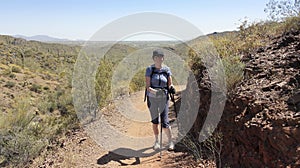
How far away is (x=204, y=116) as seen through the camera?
5.38 metres

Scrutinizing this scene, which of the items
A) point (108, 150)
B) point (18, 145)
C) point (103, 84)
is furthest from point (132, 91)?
point (108, 150)

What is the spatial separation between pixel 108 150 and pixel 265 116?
384 cm

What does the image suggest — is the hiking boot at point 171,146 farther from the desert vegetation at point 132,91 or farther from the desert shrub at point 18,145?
the desert shrub at point 18,145

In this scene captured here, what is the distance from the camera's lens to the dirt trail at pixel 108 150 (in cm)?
→ 552

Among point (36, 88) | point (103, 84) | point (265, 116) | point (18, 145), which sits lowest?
point (36, 88)

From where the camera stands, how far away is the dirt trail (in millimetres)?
5516

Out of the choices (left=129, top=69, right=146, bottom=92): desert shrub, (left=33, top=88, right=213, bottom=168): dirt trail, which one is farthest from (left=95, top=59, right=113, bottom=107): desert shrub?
(left=129, top=69, right=146, bottom=92): desert shrub

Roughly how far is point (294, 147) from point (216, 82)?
7.45 feet

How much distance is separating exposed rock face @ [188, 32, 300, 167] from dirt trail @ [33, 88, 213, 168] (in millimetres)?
861

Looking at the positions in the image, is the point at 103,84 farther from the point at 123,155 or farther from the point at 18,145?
the point at 123,155

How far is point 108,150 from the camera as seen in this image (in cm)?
646

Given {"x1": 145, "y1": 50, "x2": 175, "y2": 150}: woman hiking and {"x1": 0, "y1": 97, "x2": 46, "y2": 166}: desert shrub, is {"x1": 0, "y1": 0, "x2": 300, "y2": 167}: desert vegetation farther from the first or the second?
{"x1": 145, "y1": 50, "x2": 175, "y2": 150}: woman hiking

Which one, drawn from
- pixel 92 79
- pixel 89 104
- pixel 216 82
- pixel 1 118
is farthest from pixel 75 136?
pixel 216 82

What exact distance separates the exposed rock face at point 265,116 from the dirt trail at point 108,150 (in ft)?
A: 2.83
